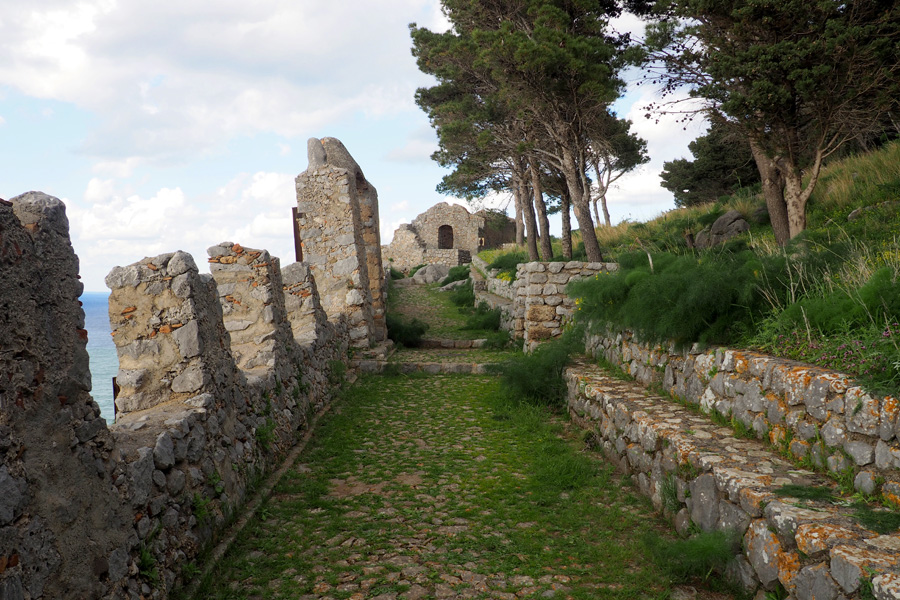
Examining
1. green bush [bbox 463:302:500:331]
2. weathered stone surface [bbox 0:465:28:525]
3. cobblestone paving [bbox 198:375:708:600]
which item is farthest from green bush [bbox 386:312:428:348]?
weathered stone surface [bbox 0:465:28:525]

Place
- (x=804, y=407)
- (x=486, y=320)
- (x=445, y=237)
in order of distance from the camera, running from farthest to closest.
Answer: (x=445, y=237), (x=486, y=320), (x=804, y=407)

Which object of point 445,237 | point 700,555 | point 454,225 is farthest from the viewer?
point 445,237

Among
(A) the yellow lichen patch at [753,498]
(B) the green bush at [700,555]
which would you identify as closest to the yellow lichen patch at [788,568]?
(A) the yellow lichen patch at [753,498]

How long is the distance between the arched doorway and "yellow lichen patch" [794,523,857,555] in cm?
3667

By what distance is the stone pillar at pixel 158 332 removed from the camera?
4.80 meters

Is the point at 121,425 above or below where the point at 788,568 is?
above

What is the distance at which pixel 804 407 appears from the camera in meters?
4.04

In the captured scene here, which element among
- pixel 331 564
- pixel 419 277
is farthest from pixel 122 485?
pixel 419 277

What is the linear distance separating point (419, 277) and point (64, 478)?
26.6 meters

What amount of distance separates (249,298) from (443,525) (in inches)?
160

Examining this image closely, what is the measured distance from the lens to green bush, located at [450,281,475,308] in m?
20.3

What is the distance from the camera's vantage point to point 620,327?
7.60 m

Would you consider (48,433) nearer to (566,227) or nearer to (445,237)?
(566,227)

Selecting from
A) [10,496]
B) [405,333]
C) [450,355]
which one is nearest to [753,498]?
[10,496]
